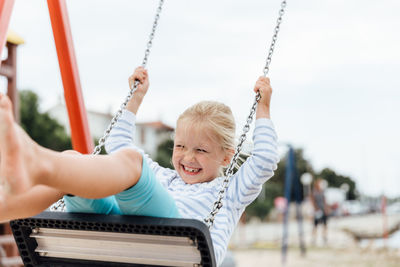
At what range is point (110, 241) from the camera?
158cm

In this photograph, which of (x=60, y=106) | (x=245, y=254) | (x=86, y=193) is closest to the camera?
(x=86, y=193)

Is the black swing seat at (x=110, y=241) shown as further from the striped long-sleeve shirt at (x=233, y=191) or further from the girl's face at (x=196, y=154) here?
the girl's face at (x=196, y=154)

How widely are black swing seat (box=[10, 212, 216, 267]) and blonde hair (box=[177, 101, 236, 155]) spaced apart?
0.50m

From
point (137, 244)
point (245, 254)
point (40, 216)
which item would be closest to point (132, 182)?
point (137, 244)

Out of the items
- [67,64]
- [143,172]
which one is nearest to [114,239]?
[143,172]

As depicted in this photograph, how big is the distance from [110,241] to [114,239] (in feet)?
0.06

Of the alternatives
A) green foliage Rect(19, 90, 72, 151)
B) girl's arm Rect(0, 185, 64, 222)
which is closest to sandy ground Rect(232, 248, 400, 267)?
girl's arm Rect(0, 185, 64, 222)

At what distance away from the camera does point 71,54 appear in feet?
8.54

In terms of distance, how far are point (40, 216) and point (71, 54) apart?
1222 millimetres

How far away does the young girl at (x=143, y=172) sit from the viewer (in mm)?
1197

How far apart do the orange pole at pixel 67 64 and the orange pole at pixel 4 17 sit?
0.48m

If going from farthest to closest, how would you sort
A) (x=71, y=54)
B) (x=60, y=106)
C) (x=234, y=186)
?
1. (x=60, y=106)
2. (x=71, y=54)
3. (x=234, y=186)

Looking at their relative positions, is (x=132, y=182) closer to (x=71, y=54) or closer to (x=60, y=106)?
(x=71, y=54)

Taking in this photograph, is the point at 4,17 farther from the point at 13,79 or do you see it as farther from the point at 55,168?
the point at 13,79
